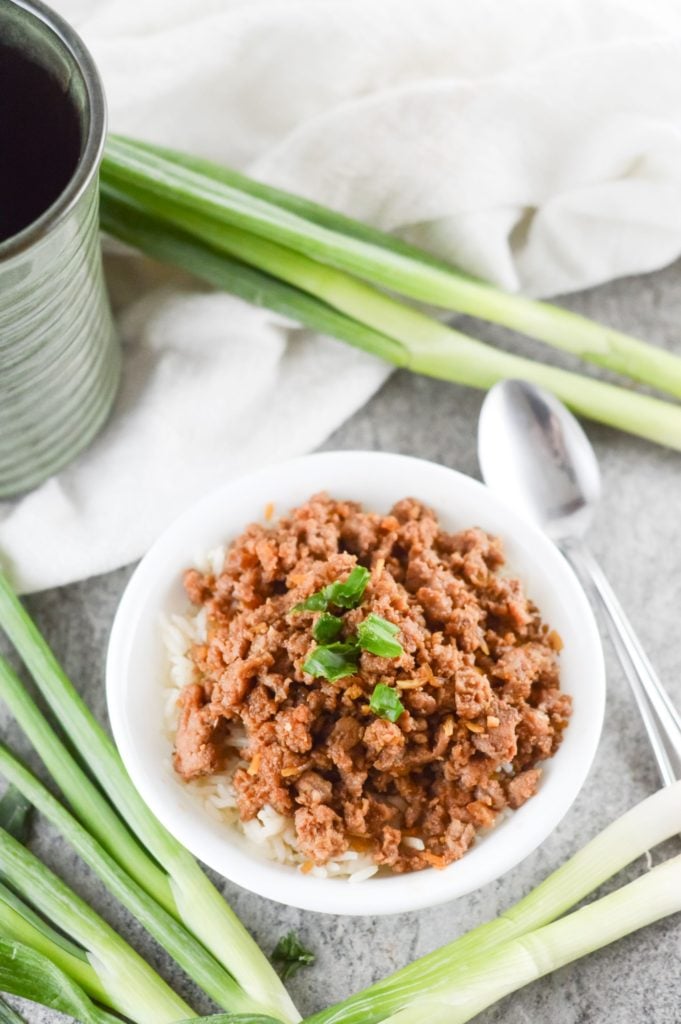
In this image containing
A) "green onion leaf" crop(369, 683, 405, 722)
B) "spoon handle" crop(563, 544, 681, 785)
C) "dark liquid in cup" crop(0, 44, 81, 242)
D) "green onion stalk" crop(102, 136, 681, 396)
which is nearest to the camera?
"green onion leaf" crop(369, 683, 405, 722)

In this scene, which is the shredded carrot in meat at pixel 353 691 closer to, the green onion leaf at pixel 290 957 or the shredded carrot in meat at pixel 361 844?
the shredded carrot in meat at pixel 361 844

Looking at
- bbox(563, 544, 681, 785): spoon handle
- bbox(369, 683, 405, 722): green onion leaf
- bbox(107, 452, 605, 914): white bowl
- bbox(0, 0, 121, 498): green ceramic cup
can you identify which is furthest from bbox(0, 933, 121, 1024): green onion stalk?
bbox(563, 544, 681, 785): spoon handle

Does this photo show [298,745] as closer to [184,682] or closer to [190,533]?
[184,682]

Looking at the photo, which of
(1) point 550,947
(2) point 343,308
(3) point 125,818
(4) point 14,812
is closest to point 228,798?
(3) point 125,818

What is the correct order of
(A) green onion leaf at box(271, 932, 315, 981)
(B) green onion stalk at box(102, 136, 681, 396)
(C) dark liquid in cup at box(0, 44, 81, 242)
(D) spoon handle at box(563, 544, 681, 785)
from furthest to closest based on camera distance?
(B) green onion stalk at box(102, 136, 681, 396)
(D) spoon handle at box(563, 544, 681, 785)
(A) green onion leaf at box(271, 932, 315, 981)
(C) dark liquid in cup at box(0, 44, 81, 242)

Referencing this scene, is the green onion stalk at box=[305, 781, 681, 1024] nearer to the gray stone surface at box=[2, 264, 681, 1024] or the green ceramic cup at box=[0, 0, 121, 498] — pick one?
the gray stone surface at box=[2, 264, 681, 1024]
